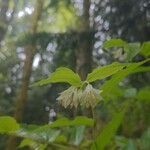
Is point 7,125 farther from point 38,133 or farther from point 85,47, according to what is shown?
point 85,47

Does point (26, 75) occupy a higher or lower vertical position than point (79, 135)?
higher

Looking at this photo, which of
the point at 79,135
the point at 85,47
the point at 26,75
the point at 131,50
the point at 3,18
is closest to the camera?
the point at 131,50

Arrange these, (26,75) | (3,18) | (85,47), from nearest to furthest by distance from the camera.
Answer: (85,47), (26,75), (3,18)

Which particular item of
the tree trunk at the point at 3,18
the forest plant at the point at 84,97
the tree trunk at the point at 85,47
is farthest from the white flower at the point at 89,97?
the tree trunk at the point at 3,18

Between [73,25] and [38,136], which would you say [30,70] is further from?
[38,136]

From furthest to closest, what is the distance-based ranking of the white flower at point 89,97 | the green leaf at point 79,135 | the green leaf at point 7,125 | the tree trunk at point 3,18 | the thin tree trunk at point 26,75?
the tree trunk at point 3,18 < the thin tree trunk at point 26,75 < the green leaf at point 79,135 < the green leaf at point 7,125 < the white flower at point 89,97

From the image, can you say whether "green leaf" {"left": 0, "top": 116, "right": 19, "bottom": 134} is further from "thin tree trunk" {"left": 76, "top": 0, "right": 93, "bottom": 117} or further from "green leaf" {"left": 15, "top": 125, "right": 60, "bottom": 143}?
"thin tree trunk" {"left": 76, "top": 0, "right": 93, "bottom": 117}

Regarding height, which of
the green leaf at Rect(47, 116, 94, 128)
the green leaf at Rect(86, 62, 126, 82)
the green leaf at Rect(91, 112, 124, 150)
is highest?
the green leaf at Rect(86, 62, 126, 82)

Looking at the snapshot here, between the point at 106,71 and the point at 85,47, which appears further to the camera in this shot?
the point at 85,47

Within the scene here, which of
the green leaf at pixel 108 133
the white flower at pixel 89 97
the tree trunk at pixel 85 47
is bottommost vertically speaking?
the green leaf at pixel 108 133

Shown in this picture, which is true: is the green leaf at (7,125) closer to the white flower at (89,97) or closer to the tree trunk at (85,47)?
the white flower at (89,97)

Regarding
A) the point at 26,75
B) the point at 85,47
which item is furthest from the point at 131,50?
the point at 26,75

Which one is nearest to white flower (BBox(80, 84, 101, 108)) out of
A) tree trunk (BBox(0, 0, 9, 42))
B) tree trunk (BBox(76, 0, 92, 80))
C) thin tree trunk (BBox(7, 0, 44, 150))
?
tree trunk (BBox(76, 0, 92, 80))
